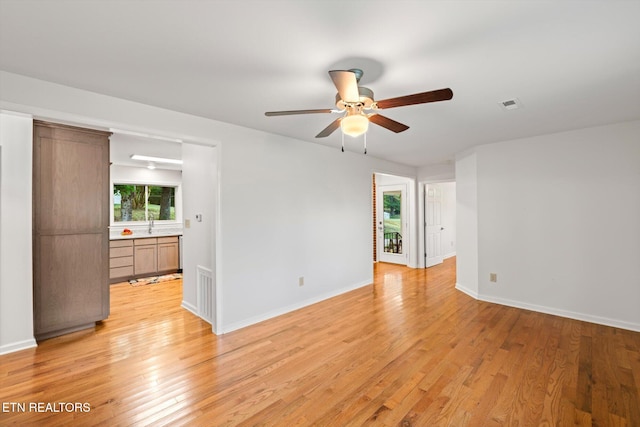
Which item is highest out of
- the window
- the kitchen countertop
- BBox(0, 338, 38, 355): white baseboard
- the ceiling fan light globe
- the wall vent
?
the ceiling fan light globe

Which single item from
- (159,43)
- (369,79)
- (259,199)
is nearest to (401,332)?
(259,199)

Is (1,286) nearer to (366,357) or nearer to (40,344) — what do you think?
(40,344)

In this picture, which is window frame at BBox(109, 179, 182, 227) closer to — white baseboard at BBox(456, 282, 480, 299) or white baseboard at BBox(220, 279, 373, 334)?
white baseboard at BBox(220, 279, 373, 334)

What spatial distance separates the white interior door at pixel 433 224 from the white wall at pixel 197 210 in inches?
195

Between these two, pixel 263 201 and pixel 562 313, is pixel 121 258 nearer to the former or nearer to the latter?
pixel 263 201

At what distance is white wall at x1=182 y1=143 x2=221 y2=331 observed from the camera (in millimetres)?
3525

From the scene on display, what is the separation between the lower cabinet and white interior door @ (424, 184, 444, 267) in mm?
5718

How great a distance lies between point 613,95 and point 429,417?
314 cm

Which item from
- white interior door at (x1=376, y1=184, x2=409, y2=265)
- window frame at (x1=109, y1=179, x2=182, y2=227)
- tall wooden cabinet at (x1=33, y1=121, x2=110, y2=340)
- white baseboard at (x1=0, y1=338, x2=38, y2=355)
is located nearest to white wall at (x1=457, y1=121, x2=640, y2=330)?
white interior door at (x1=376, y1=184, x2=409, y2=265)

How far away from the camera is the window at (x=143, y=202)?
6.18 m

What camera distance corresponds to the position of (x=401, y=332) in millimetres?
3240

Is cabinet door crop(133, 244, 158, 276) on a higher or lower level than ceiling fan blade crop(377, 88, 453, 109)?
lower

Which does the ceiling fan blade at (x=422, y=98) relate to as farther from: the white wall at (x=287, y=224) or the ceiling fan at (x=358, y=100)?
the white wall at (x=287, y=224)

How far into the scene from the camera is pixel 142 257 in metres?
5.70
